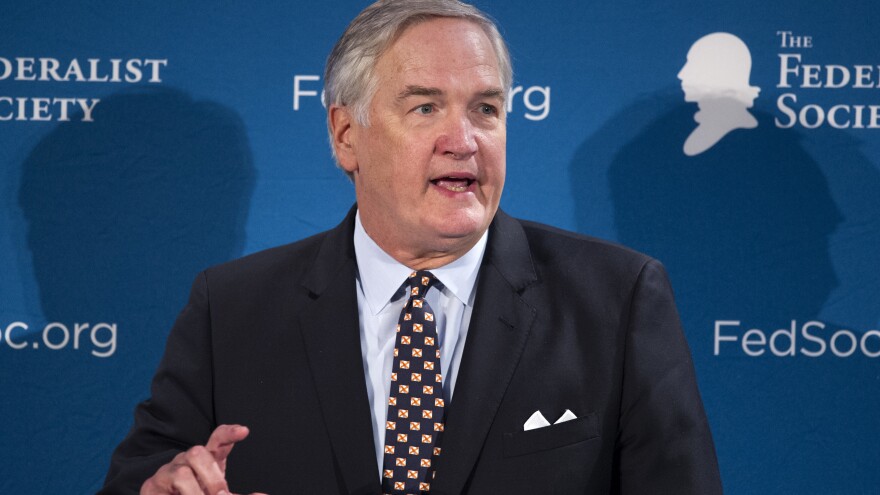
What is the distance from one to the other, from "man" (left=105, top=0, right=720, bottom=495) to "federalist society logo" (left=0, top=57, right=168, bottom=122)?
24.6 inches

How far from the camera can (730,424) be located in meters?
2.23

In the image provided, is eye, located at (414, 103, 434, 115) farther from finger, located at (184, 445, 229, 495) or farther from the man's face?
finger, located at (184, 445, 229, 495)

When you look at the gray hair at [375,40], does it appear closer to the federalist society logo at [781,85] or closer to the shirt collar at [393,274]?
the shirt collar at [393,274]

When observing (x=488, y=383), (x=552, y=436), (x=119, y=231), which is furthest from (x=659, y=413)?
(x=119, y=231)

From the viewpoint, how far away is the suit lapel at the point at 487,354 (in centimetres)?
161

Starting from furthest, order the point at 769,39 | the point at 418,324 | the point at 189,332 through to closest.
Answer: the point at 769,39 → the point at 189,332 → the point at 418,324

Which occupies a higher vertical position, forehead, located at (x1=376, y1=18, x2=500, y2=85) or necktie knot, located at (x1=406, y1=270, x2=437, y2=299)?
forehead, located at (x1=376, y1=18, x2=500, y2=85)

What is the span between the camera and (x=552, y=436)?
1.65 m

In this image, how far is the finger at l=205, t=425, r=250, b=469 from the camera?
135 centimetres

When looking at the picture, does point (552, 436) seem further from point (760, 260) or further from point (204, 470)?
point (760, 260)

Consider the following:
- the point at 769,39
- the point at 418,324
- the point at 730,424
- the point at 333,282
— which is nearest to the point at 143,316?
the point at 333,282

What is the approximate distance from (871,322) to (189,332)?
1.46 m

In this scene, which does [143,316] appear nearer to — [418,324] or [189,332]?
[189,332]

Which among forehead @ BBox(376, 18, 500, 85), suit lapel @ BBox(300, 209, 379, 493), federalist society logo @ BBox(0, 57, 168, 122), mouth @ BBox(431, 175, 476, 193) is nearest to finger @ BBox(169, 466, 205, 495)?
suit lapel @ BBox(300, 209, 379, 493)
